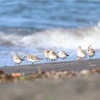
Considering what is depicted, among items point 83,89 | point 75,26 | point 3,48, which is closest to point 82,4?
point 75,26

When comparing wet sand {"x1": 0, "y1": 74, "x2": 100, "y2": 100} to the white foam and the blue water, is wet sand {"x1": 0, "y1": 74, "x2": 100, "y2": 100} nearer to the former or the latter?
the white foam

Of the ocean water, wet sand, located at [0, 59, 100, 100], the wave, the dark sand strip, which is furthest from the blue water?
wet sand, located at [0, 59, 100, 100]

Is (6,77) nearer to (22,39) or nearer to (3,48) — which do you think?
(3,48)

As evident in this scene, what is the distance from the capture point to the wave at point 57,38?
22688 millimetres

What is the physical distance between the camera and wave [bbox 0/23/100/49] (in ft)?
74.4

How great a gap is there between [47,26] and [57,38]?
461 cm

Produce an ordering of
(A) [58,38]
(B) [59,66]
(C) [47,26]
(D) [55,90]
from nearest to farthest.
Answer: (D) [55,90], (B) [59,66], (A) [58,38], (C) [47,26]

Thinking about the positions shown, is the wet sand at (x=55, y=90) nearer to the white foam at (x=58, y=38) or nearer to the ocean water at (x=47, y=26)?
the ocean water at (x=47, y=26)

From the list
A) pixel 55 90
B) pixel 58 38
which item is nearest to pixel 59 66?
pixel 55 90

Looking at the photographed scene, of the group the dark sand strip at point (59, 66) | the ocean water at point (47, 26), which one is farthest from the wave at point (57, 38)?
the dark sand strip at point (59, 66)

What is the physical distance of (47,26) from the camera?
2925 cm

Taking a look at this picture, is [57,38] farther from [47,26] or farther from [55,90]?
[55,90]

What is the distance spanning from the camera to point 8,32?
26.6 m

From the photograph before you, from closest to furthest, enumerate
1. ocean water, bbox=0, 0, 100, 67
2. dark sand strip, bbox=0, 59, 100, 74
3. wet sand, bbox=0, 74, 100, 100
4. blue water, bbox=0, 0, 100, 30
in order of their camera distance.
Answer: wet sand, bbox=0, 74, 100, 100, dark sand strip, bbox=0, 59, 100, 74, ocean water, bbox=0, 0, 100, 67, blue water, bbox=0, 0, 100, 30
